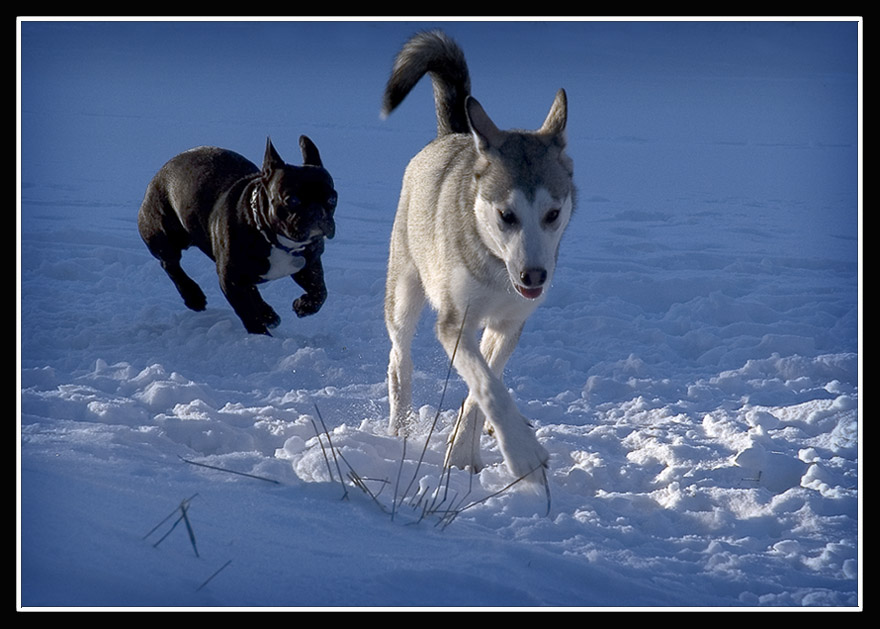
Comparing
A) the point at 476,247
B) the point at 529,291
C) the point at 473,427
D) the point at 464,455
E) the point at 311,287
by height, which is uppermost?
the point at 476,247

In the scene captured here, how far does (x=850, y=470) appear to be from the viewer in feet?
14.1

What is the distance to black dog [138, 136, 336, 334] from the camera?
15.6 ft

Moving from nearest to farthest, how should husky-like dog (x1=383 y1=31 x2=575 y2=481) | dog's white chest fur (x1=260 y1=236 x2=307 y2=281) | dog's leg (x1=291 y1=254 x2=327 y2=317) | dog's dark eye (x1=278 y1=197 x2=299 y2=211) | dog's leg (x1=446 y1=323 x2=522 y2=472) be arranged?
husky-like dog (x1=383 y1=31 x2=575 y2=481) → dog's leg (x1=446 y1=323 x2=522 y2=472) → dog's dark eye (x1=278 y1=197 x2=299 y2=211) → dog's white chest fur (x1=260 y1=236 x2=307 y2=281) → dog's leg (x1=291 y1=254 x2=327 y2=317)

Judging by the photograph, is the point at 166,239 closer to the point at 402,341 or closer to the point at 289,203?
the point at 289,203

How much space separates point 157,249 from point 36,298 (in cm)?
166

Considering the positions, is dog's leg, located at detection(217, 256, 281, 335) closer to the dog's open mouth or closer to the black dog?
the black dog

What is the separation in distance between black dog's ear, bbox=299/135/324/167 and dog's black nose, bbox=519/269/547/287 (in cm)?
159

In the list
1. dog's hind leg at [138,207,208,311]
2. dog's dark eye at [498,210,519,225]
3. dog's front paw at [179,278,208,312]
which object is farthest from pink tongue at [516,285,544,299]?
dog's front paw at [179,278,208,312]

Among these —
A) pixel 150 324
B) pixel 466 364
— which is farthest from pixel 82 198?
pixel 466 364

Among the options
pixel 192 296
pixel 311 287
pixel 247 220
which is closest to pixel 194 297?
pixel 192 296

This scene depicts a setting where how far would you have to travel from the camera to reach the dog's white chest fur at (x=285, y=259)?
16.6 ft

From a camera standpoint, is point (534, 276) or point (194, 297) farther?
point (194, 297)

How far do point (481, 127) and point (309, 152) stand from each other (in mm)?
1110

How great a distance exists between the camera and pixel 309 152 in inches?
195
